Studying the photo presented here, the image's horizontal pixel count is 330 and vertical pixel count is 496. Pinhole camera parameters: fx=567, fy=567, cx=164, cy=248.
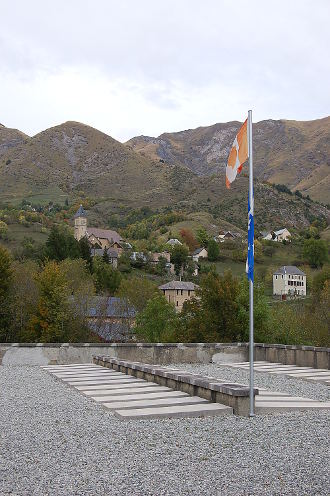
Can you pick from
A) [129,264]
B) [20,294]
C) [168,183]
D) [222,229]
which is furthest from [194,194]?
[20,294]

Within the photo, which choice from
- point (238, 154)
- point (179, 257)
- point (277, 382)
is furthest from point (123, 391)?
point (179, 257)

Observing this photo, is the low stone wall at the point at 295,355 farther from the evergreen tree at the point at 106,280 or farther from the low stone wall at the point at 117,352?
the evergreen tree at the point at 106,280

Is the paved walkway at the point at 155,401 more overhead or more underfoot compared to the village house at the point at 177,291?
more underfoot

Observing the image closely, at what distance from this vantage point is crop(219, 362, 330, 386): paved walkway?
15382 mm

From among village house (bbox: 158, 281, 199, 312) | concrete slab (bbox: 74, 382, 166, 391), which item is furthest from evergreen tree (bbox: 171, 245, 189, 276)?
Answer: concrete slab (bbox: 74, 382, 166, 391)

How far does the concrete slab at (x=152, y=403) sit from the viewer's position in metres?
9.95

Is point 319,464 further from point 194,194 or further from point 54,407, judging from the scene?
point 194,194

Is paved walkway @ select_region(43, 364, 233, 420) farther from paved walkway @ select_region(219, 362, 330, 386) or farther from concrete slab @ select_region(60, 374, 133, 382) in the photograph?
paved walkway @ select_region(219, 362, 330, 386)

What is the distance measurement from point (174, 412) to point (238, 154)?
180 inches

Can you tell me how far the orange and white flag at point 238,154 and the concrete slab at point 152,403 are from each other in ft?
13.3

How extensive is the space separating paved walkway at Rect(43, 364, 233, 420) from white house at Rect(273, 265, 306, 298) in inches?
3354

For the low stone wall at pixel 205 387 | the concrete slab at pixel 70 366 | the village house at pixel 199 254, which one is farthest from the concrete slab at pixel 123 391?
the village house at pixel 199 254

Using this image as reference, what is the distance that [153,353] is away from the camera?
20.9 m

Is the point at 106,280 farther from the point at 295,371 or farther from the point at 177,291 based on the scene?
the point at 295,371
